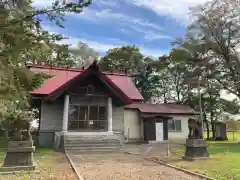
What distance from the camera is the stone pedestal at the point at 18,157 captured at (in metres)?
7.68

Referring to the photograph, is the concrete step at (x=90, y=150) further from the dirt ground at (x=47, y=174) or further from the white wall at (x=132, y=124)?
the white wall at (x=132, y=124)

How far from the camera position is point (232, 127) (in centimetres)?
3638

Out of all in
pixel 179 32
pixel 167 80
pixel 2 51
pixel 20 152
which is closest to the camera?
pixel 2 51

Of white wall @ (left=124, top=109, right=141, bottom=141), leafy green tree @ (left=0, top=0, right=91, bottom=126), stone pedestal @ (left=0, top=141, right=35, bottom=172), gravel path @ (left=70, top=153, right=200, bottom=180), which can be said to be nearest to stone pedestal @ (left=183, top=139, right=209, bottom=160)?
gravel path @ (left=70, top=153, right=200, bottom=180)

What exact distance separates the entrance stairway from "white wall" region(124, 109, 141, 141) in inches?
247

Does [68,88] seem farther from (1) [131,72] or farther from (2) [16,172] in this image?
(1) [131,72]

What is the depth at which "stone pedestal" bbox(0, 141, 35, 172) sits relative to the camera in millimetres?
7680

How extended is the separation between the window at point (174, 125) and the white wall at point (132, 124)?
3.79 metres

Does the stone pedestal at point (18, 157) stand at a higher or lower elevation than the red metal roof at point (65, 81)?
lower

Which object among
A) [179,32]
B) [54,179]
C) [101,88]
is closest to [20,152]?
[54,179]

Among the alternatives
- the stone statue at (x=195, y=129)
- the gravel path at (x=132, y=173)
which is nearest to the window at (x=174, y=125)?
the stone statue at (x=195, y=129)

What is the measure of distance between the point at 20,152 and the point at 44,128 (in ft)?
26.4

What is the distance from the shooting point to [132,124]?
850 inches

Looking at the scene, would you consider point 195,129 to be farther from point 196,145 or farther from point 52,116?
point 52,116
